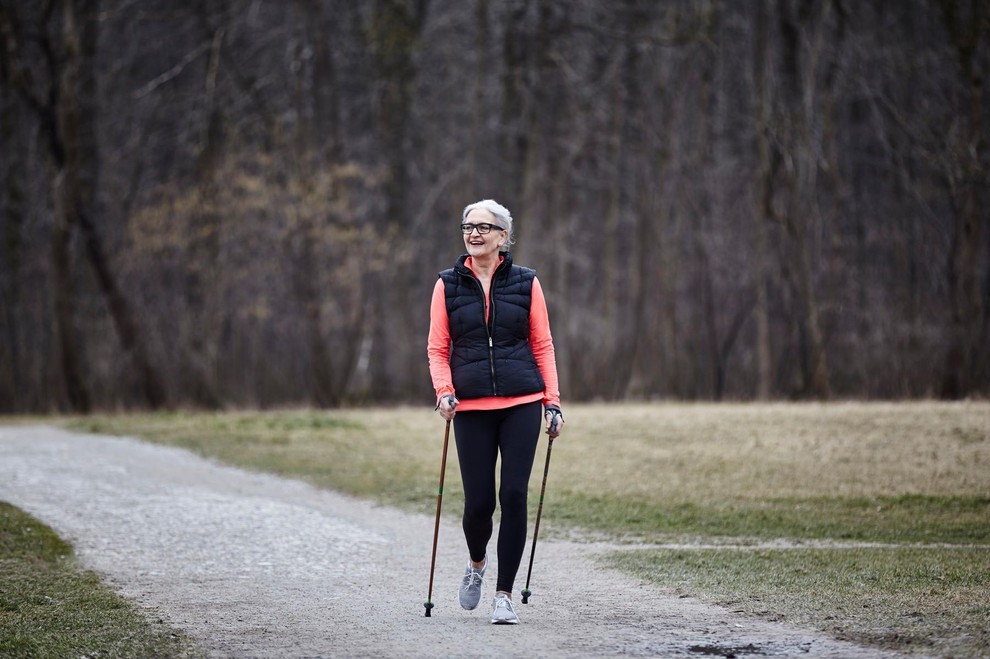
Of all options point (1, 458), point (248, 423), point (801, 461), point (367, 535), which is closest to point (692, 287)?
point (248, 423)

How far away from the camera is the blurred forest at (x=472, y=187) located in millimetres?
27672

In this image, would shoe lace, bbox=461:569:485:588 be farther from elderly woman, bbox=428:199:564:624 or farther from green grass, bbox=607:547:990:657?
green grass, bbox=607:547:990:657

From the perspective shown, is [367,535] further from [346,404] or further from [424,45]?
[424,45]

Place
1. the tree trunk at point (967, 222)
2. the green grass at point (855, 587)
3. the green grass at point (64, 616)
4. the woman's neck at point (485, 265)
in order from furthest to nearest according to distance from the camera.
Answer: the tree trunk at point (967, 222)
the woman's neck at point (485, 265)
the green grass at point (855, 587)
the green grass at point (64, 616)

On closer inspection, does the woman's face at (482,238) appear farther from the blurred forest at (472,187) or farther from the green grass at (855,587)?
the blurred forest at (472,187)

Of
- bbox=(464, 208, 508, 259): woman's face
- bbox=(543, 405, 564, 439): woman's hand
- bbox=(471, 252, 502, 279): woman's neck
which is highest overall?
Result: bbox=(464, 208, 508, 259): woman's face

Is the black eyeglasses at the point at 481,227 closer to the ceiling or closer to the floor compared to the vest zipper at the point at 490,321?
closer to the ceiling

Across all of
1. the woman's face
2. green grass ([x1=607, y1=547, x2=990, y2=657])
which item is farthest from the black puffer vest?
green grass ([x1=607, y1=547, x2=990, y2=657])

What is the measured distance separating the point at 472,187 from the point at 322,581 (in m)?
24.7

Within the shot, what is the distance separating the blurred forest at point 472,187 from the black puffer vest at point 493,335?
1911 cm

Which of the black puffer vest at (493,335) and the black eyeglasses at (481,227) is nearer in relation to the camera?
the black puffer vest at (493,335)

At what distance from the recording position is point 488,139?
38.1m

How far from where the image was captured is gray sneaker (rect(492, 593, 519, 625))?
7137 millimetres

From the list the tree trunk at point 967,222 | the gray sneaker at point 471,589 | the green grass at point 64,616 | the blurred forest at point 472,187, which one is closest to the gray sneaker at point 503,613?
the gray sneaker at point 471,589
